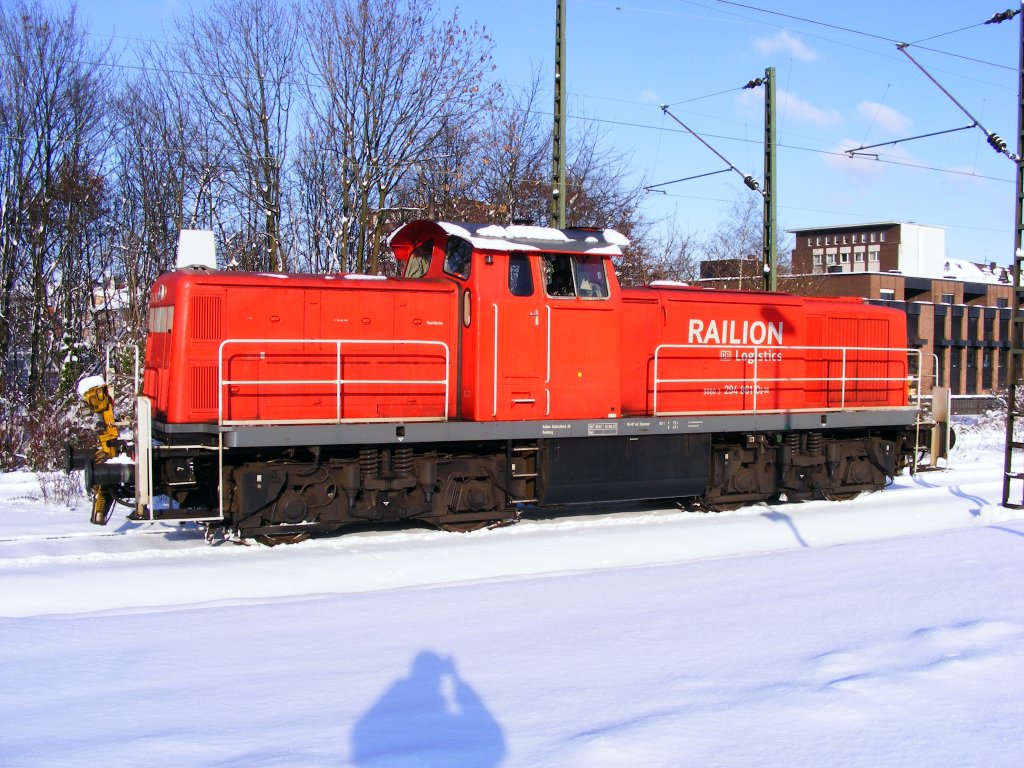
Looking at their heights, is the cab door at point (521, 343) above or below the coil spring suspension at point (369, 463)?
above

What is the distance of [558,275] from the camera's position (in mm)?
10125

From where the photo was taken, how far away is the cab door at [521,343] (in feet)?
32.0

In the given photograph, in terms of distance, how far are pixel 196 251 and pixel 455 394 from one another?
10.4 ft

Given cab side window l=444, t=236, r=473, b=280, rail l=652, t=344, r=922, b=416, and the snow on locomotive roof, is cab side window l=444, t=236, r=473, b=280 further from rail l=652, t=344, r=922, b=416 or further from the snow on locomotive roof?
rail l=652, t=344, r=922, b=416

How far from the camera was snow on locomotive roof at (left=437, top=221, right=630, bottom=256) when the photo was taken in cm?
957

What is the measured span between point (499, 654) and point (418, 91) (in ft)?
52.2

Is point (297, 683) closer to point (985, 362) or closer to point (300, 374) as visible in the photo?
point (300, 374)

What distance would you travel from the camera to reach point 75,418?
53.5 ft

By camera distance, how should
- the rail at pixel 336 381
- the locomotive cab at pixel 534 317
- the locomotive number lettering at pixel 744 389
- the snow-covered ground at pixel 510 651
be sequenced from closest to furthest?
the snow-covered ground at pixel 510 651 → the rail at pixel 336 381 → the locomotive cab at pixel 534 317 → the locomotive number lettering at pixel 744 389

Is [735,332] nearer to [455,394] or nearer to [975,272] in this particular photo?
[455,394]

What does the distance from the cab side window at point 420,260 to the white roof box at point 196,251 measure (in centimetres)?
239

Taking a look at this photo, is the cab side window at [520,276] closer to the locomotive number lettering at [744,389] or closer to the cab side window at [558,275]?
the cab side window at [558,275]

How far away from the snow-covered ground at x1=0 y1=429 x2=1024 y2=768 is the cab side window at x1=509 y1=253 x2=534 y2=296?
8.88ft

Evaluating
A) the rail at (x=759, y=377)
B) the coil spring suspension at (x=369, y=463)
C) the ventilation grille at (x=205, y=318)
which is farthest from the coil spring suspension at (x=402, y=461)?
the rail at (x=759, y=377)
